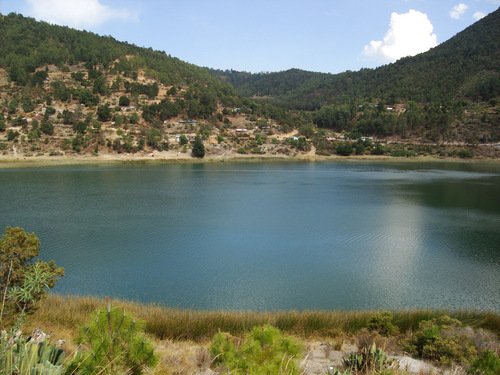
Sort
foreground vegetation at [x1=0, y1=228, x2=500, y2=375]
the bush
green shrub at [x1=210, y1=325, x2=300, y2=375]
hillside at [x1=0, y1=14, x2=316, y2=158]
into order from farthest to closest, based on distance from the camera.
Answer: the bush, hillside at [x1=0, y1=14, x2=316, y2=158], green shrub at [x1=210, y1=325, x2=300, y2=375], foreground vegetation at [x1=0, y1=228, x2=500, y2=375]

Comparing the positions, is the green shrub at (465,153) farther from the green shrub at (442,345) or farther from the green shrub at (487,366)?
the green shrub at (487,366)

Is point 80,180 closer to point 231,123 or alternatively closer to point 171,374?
point 171,374

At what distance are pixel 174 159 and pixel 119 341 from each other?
65.1 metres

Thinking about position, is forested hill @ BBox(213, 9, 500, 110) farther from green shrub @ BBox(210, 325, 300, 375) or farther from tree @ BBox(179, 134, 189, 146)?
green shrub @ BBox(210, 325, 300, 375)

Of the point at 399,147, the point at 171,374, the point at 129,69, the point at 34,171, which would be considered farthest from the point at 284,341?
the point at 129,69

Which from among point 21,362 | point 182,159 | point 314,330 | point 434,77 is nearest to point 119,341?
point 21,362

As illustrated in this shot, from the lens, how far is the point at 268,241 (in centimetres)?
2136

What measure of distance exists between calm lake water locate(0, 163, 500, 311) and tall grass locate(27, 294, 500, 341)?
10.4ft

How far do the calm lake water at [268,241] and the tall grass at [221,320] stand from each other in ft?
10.4

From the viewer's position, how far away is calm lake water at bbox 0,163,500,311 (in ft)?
46.5

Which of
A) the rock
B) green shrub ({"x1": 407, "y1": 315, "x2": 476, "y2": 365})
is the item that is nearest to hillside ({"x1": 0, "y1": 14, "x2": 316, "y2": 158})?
green shrub ({"x1": 407, "y1": 315, "x2": 476, "y2": 365})

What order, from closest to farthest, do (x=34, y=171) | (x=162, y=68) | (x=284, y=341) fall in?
(x=284, y=341)
(x=34, y=171)
(x=162, y=68)

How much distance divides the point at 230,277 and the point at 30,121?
65197mm

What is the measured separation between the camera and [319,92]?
518ft
